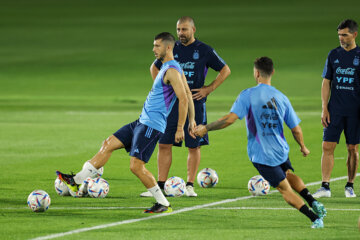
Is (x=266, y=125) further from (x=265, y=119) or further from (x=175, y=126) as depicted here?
(x=175, y=126)

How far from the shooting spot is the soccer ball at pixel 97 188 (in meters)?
11.1

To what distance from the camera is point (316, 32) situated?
55.7 metres

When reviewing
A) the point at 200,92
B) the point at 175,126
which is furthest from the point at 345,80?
the point at 175,126

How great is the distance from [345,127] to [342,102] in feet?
1.28

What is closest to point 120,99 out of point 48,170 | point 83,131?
point 83,131

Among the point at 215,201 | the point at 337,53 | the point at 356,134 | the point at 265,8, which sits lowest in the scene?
the point at 215,201

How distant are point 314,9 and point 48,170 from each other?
50.2 m

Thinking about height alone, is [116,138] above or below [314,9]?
below

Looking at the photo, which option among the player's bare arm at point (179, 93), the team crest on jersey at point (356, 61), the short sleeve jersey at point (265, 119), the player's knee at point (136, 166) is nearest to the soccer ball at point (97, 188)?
the player's knee at point (136, 166)

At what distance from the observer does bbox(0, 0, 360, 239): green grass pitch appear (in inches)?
367

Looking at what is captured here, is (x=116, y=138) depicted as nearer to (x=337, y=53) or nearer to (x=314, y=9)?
(x=337, y=53)

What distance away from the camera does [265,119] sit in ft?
29.5

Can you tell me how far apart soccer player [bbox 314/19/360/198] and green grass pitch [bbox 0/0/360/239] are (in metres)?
0.46

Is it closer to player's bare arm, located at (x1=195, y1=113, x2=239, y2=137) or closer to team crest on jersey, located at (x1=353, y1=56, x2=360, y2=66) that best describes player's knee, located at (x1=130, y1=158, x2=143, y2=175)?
player's bare arm, located at (x1=195, y1=113, x2=239, y2=137)
